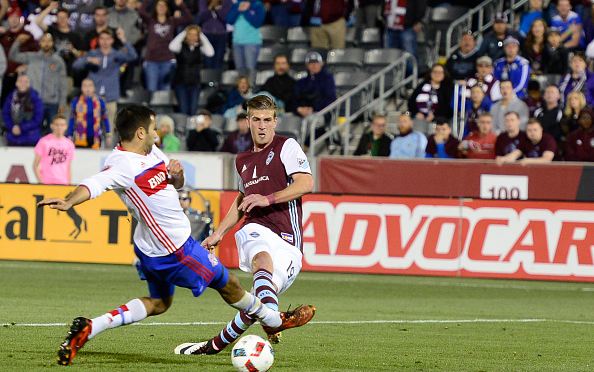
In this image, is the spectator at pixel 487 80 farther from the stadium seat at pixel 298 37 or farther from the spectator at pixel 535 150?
the stadium seat at pixel 298 37

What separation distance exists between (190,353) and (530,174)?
40.9 ft

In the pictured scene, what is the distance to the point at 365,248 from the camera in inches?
815

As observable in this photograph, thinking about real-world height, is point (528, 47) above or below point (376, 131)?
above

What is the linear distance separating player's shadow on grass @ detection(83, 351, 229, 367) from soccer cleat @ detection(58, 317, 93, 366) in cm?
26

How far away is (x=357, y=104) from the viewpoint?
2666 cm

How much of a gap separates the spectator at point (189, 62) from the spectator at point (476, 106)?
5.78 m

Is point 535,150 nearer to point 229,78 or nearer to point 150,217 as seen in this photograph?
point 229,78

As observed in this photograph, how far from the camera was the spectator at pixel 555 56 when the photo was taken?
23.8 metres

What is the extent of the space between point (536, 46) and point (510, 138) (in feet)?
9.17

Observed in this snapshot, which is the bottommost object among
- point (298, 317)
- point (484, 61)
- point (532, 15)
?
point (298, 317)

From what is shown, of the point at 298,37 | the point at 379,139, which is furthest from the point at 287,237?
the point at 298,37

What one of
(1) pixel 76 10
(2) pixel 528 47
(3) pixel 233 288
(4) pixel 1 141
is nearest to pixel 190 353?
(3) pixel 233 288

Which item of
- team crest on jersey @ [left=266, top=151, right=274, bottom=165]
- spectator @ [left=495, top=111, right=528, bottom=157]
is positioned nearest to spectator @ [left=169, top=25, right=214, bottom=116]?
spectator @ [left=495, top=111, right=528, bottom=157]

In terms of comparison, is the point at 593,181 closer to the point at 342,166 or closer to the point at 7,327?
the point at 342,166
